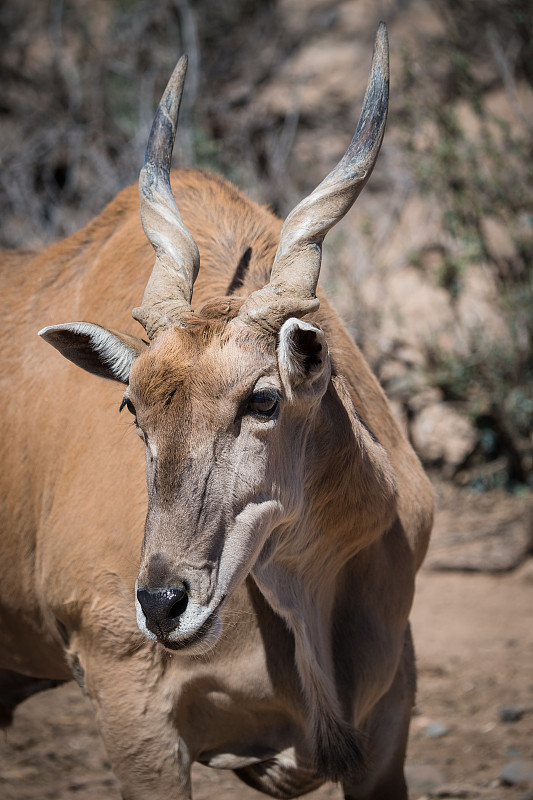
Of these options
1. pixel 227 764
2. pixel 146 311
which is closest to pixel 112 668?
pixel 227 764

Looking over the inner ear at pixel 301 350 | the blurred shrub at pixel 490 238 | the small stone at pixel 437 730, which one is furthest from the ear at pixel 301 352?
the blurred shrub at pixel 490 238

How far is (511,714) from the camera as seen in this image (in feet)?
17.0

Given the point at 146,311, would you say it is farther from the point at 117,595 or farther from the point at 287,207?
the point at 287,207

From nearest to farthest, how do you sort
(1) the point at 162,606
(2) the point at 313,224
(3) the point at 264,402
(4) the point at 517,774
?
(1) the point at 162,606, (3) the point at 264,402, (2) the point at 313,224, (4) the point at 517,774

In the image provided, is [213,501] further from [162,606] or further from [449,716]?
[449,716]

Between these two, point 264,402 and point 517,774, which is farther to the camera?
point 517,774

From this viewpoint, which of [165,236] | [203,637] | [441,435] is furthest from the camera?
[441,435]

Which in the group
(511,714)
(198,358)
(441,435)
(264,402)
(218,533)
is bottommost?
(511,714)

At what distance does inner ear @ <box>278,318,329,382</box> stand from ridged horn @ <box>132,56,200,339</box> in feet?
1.28

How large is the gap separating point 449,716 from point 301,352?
3616mm

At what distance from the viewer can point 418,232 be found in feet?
32.7

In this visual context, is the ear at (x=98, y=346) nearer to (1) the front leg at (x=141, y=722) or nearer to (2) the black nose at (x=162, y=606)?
(2) the black nose at (x=162, y=606)

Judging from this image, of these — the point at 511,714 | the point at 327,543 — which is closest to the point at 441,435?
the point at 511,714

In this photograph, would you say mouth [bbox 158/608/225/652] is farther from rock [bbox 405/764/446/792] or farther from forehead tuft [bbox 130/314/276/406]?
rock [bbox 405/764/446/792]
